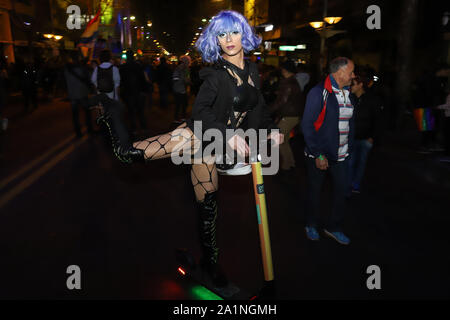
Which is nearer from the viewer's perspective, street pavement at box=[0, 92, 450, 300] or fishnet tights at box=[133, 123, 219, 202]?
fishnet tights at box=[133, 123, 219, 202]

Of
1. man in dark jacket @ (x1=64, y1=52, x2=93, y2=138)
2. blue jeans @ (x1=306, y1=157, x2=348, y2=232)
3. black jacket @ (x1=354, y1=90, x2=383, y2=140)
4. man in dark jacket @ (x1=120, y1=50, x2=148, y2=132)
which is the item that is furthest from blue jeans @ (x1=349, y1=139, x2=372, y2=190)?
man in dark jacket @ (x1=64, y1=52, x2=93, y2=138)

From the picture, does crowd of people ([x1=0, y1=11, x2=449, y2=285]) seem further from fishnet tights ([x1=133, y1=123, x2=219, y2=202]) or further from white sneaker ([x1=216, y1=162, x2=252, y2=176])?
white sneaker ([x1=216, y1=162, x2=252, y2=176])

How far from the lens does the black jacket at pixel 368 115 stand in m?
5.00

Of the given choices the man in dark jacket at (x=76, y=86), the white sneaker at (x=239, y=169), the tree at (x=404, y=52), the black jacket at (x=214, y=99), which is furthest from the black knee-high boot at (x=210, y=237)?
the tree at (x=404, y=52)

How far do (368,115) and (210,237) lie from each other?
3050 mm

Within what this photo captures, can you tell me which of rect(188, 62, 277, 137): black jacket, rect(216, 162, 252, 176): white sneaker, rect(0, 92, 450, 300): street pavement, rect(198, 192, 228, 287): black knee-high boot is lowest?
rect(0, 92, 450, 300): street pavement

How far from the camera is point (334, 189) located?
406 centimetres

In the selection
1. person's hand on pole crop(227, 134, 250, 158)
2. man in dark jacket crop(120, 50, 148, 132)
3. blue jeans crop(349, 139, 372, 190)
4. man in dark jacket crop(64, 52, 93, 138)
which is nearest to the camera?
person's hand on pole crop(227, 134, 250, 158)

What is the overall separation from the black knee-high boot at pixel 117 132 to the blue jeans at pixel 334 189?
1940 mm

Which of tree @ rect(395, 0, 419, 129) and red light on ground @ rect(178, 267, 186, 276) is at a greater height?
tree @ rect(395, 0, 419, 129)

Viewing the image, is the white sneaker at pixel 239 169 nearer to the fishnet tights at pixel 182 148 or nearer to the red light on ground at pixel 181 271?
the fishnet tights at pixel 182 148

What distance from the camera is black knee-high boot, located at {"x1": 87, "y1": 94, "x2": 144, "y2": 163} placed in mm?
2881

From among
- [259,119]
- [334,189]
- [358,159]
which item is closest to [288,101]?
[358,159]
